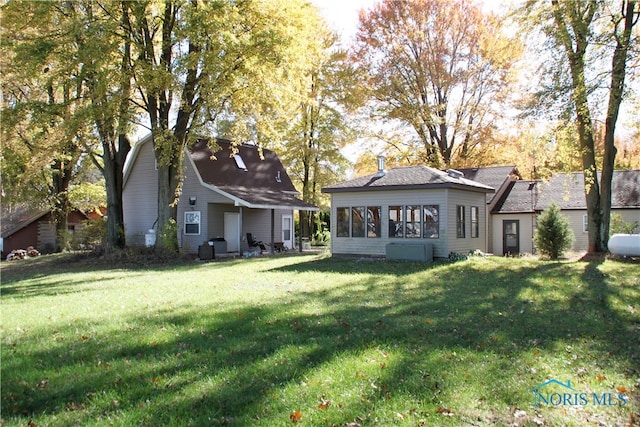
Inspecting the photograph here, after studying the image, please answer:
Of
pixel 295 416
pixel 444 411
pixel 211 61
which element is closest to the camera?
pixel 295 416

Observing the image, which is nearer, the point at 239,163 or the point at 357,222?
the point at 357,222

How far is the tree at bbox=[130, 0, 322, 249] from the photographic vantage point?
59.1 ft

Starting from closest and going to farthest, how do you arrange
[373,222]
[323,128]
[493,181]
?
[373,222] < [493,181] < [323,128]

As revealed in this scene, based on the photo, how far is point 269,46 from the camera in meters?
18.4

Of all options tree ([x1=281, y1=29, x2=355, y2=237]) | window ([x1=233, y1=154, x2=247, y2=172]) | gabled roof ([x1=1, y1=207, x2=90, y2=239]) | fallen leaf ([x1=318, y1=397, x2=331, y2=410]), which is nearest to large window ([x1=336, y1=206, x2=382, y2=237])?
window ([x1=233, y1=154, x2=247, y2=172])

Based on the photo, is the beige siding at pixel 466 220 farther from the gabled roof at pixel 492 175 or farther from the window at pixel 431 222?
the gabled roof at pixel 492 175

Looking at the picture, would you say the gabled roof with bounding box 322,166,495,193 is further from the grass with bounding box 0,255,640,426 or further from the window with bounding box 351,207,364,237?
the grass with bounding box 0,255,640,426

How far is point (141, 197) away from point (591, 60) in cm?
2193

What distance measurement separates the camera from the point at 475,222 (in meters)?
21.2

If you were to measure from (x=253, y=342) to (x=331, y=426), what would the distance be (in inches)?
105

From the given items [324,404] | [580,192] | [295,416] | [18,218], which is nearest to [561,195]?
[580,192]

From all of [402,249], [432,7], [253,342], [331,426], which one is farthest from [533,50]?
[331,426]

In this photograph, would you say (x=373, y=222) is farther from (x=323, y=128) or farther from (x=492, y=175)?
(x=323, y=128)

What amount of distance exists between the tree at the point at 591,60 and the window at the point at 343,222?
9216 millimetres
